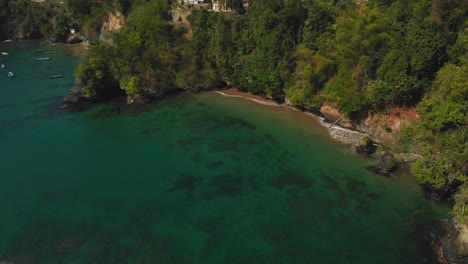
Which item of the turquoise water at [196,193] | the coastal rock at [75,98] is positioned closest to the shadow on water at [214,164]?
the turquoise water at [196,193]

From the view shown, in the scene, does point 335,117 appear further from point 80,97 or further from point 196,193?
point 80,97

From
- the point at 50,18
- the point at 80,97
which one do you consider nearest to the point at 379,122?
the point at 80,97

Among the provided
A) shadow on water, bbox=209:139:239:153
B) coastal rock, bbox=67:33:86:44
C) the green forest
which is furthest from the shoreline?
coastal rock, bbox=67:33:86:44

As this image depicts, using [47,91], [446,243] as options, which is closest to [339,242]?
[446,243]

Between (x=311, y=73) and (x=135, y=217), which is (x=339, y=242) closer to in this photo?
(x=135, y=217)

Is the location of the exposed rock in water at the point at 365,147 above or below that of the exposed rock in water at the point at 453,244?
above

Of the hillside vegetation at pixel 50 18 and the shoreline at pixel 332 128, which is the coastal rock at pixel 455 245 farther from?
the hillside vegetation at pixel 50 18

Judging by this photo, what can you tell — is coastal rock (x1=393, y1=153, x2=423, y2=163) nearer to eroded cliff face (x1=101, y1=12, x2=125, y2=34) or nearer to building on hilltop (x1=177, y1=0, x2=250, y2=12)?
building on hilltop (x1=177, y1=0, x2=250, y2=12)

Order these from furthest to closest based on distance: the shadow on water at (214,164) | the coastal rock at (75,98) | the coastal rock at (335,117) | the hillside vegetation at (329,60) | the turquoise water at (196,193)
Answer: the coastal rock at (75,98), the coastal rock at (335,117), the shadow on water at (214,164), the hillside vegetation at (329,60), the turquoise water at (196,193)
